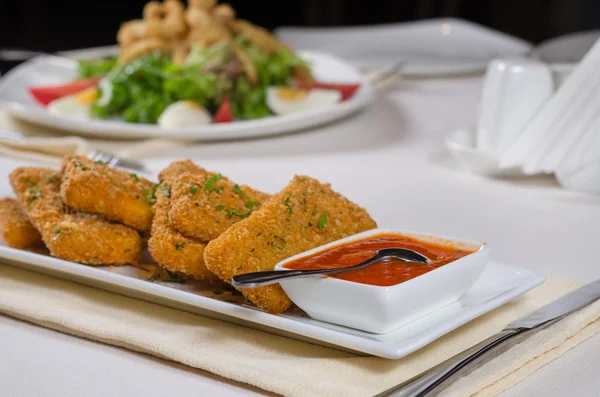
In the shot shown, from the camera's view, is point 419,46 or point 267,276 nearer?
point 267,276

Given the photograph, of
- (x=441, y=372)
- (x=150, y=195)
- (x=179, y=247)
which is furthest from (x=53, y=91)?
(x=441, y=372)

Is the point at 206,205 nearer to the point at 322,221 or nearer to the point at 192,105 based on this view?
the point at 322,221

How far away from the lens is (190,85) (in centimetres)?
310

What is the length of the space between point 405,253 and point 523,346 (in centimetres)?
24

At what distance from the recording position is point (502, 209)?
2092 mm

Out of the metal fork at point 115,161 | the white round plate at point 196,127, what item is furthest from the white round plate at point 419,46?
the metal fork at point 115,161

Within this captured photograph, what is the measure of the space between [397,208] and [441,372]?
1064mm

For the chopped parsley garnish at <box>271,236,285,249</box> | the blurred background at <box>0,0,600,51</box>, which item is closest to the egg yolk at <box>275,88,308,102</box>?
the chopped parsley garnish at <box>271,236,285,249</box>

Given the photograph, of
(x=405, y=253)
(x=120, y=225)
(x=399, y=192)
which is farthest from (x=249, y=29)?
(x=405, y=253)

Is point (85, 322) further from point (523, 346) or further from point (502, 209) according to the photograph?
point (502, 209)

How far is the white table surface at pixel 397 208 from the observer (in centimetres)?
117

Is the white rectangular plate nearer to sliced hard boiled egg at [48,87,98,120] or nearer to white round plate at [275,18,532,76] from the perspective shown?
sliced hard boiled egg at [48,87,98,120]

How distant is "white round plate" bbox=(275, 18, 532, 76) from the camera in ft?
14.0

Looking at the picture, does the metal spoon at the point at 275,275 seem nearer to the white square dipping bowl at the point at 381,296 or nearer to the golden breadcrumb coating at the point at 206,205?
the white square dipping bowl at the point at 381,296
